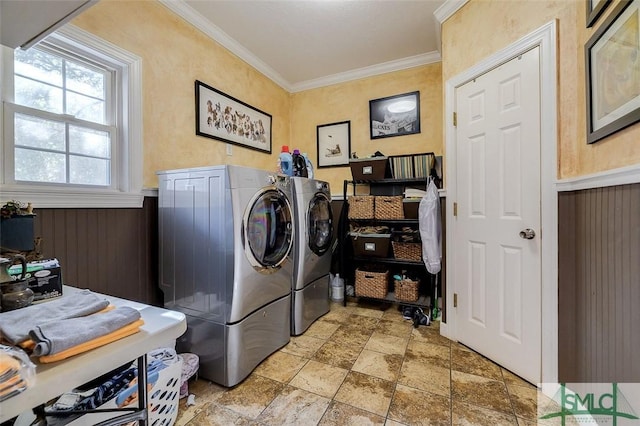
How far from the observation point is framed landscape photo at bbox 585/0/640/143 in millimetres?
986

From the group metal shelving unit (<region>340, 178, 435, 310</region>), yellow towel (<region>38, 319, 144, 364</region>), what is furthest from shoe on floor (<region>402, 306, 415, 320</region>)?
yellow towel (<region>38, 319, 144, 364</region>)

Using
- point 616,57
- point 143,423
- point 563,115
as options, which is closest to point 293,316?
point 143,423

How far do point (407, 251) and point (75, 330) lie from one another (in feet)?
7.95

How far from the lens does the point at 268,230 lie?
6.17ft

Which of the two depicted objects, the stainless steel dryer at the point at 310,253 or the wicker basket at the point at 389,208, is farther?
the wicker basket at the point at 389,208

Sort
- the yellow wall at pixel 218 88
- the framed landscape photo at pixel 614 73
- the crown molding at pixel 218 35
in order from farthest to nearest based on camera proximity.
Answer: the crown molding at pixel 218 35
the yellow wall at pixel 218 88
the framed landscape photo at pixel 614 73

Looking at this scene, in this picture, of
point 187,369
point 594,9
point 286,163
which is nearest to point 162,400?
point 187,369

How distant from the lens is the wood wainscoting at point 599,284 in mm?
1045

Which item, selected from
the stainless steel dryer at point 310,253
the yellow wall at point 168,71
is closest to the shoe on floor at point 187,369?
the stainless steel dryer at point 310,253

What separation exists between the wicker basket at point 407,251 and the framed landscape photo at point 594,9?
1779 millimetres

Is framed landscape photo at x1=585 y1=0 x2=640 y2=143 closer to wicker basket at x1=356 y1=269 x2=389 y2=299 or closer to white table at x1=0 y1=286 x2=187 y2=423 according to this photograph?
white table at x1=0 y1=286 x2=187 y2=423

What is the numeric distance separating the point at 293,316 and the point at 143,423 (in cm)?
145

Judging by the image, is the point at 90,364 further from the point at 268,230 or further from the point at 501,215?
the point at 501,215

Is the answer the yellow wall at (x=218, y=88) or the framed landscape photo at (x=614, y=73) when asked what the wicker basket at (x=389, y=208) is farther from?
the framed landscape photo at (x=614, y=73)
